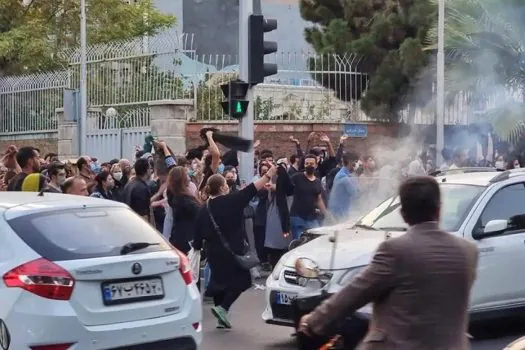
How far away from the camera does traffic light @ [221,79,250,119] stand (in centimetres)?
1605

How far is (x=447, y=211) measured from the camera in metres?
10.4

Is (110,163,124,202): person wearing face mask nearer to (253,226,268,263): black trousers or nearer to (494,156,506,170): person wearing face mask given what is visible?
(253,226,268,263): black trousers

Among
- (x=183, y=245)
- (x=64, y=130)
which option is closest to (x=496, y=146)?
(x=64, y=130)

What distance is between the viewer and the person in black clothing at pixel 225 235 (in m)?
10.9

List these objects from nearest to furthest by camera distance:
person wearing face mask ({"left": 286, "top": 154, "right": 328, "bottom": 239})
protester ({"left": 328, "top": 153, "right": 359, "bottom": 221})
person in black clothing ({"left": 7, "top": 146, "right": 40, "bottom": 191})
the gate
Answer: person in black clothing ({"left": 7, "top": 146, "right": 40, "bottom": 191})
person wearing face mask ({"left": 286, "top": 154, "right": 328, "bottom": 239})
protester ({"left": 328, "top": 153, "right": 359, "bottom": 221})
the gate

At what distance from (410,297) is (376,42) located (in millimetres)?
25220

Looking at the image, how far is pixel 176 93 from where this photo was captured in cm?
2448

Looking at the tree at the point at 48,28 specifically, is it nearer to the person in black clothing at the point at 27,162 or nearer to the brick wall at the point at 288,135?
the brick wall at the point at 288,135

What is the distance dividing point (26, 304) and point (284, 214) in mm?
8260

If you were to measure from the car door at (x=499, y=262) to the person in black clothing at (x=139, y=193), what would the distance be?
179 inches

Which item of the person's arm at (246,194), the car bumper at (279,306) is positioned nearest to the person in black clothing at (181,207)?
the person's arm at (246,194)

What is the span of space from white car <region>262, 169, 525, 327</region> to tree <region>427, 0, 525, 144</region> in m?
13.3

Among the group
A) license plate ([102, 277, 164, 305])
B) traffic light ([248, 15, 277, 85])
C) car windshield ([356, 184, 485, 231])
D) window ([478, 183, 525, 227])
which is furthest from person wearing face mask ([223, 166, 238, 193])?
license plate ([102, 277, 164, 305])

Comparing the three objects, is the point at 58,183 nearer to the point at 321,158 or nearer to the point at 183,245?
the point at 183,245
